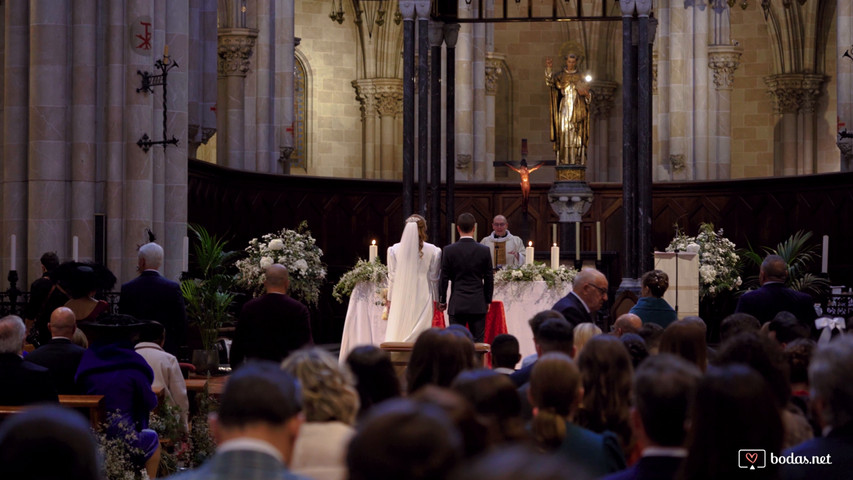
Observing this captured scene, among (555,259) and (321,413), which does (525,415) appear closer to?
(321,413)

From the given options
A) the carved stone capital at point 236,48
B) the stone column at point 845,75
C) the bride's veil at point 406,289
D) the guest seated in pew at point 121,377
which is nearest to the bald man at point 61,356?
the guest seated in pew at point 121,377

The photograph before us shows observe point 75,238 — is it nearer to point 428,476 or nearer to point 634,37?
point 634,37

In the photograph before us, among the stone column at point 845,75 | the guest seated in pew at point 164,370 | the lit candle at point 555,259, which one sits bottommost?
the guest seated in pew at point 164,370

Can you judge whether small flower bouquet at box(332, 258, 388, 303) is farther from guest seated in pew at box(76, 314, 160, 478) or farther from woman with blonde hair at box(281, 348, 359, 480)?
woman with blonde hair at box(281, 348, 359, 480)

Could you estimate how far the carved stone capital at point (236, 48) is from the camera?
1938cm

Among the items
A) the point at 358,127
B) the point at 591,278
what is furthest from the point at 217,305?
the point at 358,127

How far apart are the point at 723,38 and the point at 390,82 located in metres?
6.77

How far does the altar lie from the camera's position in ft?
40.2

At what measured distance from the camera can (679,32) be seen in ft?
72.2

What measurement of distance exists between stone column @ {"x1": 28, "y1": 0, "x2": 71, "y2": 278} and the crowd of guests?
264 inches

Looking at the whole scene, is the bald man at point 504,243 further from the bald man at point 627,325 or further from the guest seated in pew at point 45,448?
the guest seated in pew at point 45,448

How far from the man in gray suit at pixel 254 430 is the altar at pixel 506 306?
367 inches

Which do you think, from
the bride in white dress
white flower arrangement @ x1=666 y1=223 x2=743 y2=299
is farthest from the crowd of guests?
white flower arrangement @ x1=666 y1=223 x2=743 y2=299

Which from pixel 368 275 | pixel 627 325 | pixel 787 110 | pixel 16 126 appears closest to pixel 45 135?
pixel 16 126
